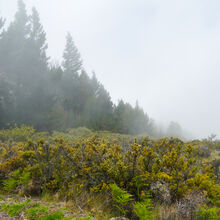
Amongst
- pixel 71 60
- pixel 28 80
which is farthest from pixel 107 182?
pixel 71 60

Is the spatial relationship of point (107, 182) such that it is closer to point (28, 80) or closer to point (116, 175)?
point (116, 175)

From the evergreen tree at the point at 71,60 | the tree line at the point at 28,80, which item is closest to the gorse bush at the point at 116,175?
the tree line at the point at 28,80

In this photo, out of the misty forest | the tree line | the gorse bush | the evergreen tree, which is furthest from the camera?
the evergreen tree

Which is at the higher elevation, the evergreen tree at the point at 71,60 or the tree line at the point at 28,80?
the evergreen tree at the point at 71,60

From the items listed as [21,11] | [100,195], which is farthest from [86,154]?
[21,11]

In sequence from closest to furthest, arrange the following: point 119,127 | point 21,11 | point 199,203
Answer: point 199,203, point 21,11, point 119,127

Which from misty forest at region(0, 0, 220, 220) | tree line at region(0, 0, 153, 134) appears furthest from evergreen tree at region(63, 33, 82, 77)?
misty forest at region(0, 0, 220, 220)

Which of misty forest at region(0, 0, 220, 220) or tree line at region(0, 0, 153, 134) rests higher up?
tree line at region(0, 0, 153, 134)

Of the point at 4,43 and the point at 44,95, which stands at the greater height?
the point at 4,43

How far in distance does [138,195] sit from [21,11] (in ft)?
75.4

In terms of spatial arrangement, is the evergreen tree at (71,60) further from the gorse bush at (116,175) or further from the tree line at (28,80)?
the gorse bush at (116,175)

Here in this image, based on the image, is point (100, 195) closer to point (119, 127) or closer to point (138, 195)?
point (138, 195)

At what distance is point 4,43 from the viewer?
15.1m

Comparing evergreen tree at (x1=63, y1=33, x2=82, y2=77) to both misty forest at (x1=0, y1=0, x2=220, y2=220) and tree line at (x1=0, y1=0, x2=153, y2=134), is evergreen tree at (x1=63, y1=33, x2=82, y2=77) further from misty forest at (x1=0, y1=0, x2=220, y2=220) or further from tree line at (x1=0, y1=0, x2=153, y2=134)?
misty forest at (x1=0, y1=0, x2=220, y2=220)
